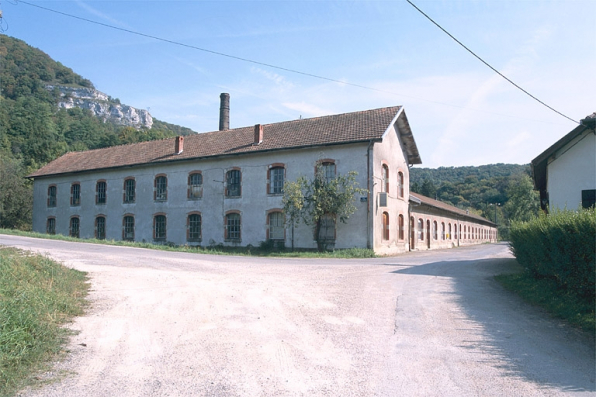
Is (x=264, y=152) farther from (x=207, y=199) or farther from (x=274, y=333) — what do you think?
(x=274, y=333)

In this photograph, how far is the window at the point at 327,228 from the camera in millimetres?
23031

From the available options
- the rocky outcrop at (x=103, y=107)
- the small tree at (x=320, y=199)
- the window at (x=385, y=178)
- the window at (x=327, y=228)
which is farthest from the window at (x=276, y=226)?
the rocky outcrop at (x=103, y=107)

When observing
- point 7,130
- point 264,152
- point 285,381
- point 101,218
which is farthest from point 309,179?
point 7,130

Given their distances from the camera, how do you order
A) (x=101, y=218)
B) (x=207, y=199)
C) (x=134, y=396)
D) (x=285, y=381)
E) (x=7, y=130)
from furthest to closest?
1. (x=7, y=130)
2. (x=101, y=218)
3. (x=207, y=199)
4. (x=285, y=381)
5. (x=134, y=396)

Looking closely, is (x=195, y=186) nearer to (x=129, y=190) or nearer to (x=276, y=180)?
(x=276, y=180)

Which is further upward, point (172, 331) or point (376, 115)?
point (376, 115)

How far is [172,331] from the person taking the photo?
6195 mm

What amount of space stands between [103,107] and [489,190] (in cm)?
10480

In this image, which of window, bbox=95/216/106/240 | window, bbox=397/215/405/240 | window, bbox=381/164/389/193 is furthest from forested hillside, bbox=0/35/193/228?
window, bbox=397/215/405/240

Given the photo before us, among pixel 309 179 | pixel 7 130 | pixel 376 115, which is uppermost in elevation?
pixel 7 130

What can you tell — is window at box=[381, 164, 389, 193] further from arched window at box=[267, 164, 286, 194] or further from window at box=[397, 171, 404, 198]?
arched window at box=[267, 164, 286, 194]

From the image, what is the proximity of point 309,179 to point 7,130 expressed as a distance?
5445 cm

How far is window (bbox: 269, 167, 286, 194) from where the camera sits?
2480 cm

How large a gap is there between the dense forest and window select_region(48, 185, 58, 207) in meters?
6.53
